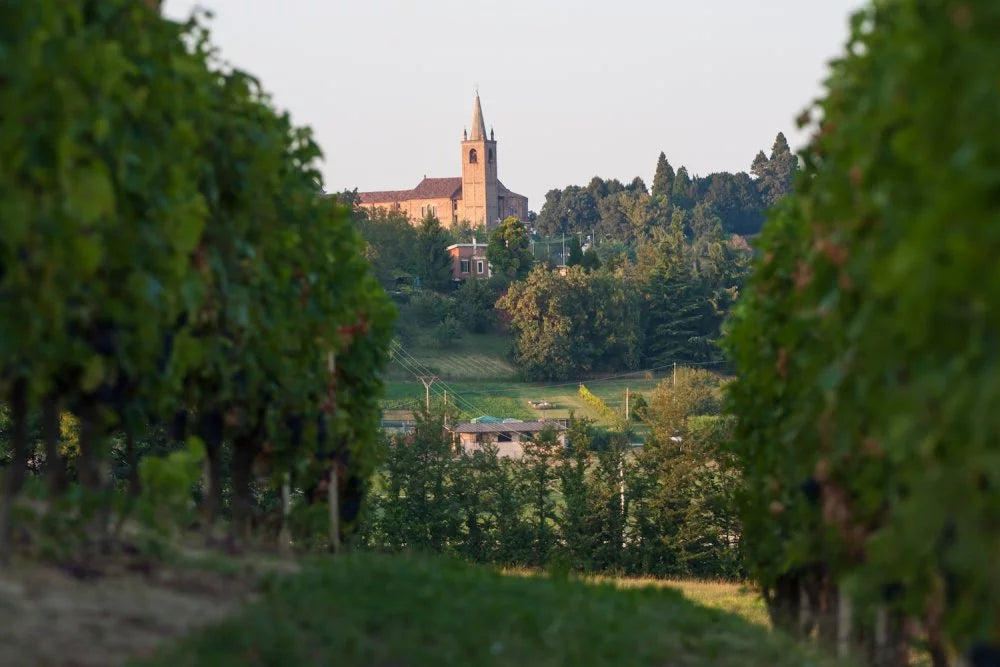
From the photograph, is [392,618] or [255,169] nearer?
[392,618]

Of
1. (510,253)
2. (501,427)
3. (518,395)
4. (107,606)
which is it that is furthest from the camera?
(510,253)

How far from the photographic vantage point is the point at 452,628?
853 centimetres

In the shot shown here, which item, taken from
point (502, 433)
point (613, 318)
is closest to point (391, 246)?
point (613, 318)

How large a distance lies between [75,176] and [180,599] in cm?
232

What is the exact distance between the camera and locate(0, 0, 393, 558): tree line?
7.98 meters

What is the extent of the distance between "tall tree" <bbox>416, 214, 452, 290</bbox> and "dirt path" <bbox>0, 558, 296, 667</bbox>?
332 ft

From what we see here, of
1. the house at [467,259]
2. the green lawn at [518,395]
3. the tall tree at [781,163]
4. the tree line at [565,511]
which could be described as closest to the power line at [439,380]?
the green lawn at [518,395]

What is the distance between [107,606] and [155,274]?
2.40 m

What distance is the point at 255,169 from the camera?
38.1 ft

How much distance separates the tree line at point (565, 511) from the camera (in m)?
47.2

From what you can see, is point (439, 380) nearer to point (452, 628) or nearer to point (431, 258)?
point (431, 258)

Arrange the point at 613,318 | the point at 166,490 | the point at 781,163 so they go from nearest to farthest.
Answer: the point at 166,490, the point at 613,318, the point at 781,163

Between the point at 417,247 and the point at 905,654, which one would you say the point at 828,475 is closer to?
the point at 905,654

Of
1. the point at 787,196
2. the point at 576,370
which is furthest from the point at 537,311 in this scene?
the point at 787,196
